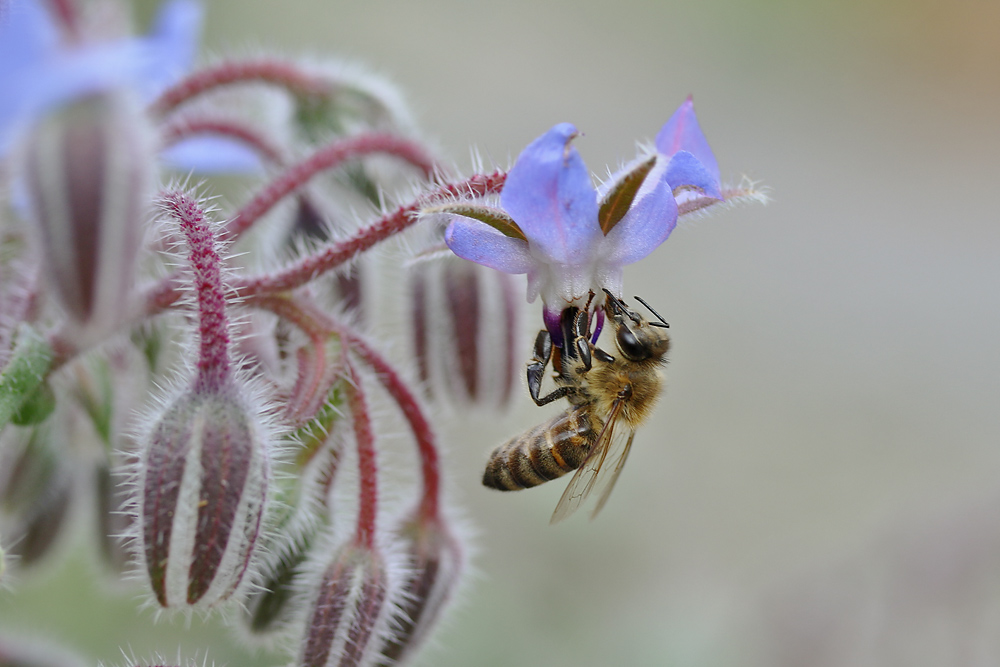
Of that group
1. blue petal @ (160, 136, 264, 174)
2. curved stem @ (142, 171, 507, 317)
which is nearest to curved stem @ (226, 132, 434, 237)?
curved stem @ (142, 171, 507, 317)

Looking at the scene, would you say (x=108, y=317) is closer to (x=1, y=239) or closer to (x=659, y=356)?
(x=1, y=239)

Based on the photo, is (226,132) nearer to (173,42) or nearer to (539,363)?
(173,42)

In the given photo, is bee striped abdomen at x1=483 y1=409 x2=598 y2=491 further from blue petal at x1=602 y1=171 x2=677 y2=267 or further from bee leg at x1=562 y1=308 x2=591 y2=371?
blue petal at x1=602 y1=171 x2=677 y2=267

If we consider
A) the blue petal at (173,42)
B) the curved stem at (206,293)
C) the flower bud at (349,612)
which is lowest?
the flower bud at (349,612)

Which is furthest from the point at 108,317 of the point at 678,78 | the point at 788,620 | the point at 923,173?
the point at 923,173

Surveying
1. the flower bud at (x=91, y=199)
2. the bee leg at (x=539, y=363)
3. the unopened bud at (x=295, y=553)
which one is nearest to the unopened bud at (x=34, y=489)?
the unopened bud at (x=295, y=553)

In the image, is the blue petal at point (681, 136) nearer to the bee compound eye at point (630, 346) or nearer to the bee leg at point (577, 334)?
the bee leg at point (577, 334)
